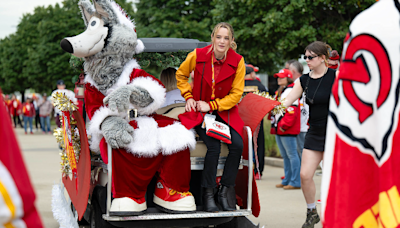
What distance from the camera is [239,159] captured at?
173 inches

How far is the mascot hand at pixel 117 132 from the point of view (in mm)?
3989

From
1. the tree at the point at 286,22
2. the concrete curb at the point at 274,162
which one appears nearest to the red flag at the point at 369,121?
the concrete curb at the point at 274,162

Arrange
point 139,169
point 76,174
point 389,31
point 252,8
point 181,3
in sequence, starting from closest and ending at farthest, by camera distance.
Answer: point 389,31 < point 139,169 < point 76,174 < point 252,8 < point 181,3

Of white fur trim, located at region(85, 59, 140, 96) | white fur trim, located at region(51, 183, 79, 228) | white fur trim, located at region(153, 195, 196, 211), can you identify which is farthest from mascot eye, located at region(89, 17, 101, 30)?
white fur trim, located at region(51, 183, 79, 228)

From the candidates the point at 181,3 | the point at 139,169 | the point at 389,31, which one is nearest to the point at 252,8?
the point at 181,3

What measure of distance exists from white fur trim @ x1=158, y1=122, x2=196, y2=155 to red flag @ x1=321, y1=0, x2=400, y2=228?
2.42m

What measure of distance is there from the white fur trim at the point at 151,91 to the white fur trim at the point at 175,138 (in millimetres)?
255

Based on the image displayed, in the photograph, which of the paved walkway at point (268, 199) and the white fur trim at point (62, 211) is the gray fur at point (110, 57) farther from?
the paved walkway at point (268, 199)

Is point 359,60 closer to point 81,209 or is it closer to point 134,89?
point 134,89

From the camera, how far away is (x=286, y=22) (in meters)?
15.1

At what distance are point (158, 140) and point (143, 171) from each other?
0.97 feet

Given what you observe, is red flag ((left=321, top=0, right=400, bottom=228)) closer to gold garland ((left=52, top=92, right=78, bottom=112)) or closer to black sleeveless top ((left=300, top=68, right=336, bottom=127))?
black sleeveless top ((left=300, top=68, right=336, bottom=127))

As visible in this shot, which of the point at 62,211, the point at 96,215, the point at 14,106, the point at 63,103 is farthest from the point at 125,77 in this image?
the point at 14,106

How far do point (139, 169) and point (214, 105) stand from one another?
907 mm
